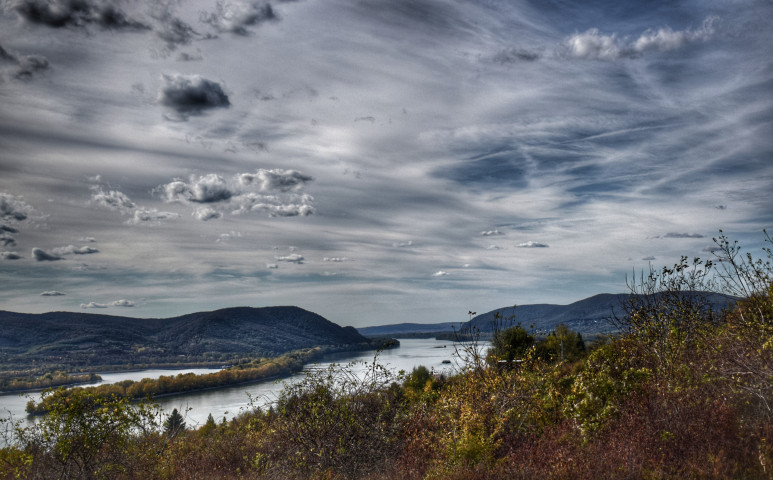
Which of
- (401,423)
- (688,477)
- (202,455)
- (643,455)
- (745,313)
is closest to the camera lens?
(688,477)

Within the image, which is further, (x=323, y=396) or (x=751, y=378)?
(x=323, y=396)

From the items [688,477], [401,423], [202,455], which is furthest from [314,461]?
[688,477]

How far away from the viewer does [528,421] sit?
1310 centimetres

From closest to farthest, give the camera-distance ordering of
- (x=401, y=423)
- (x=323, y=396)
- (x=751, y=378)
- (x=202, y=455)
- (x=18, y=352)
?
(x=751, y=378) → (x=323, y=396) → (x=401, y=423) → (x=202, y=455) → (x=18, y=352)

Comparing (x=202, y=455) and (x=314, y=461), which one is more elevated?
(x=314, y=461)

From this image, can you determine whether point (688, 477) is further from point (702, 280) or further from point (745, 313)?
point (702, 280)

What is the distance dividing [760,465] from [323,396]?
32.0ft

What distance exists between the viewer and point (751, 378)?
31.7 feet

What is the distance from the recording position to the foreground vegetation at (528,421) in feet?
28.5

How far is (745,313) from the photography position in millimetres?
11062

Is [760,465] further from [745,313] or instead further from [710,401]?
[745,313]

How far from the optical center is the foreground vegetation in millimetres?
8680

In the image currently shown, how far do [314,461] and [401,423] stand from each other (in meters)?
3.14

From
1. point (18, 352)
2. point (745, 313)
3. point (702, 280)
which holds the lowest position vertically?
point (18, 352)
